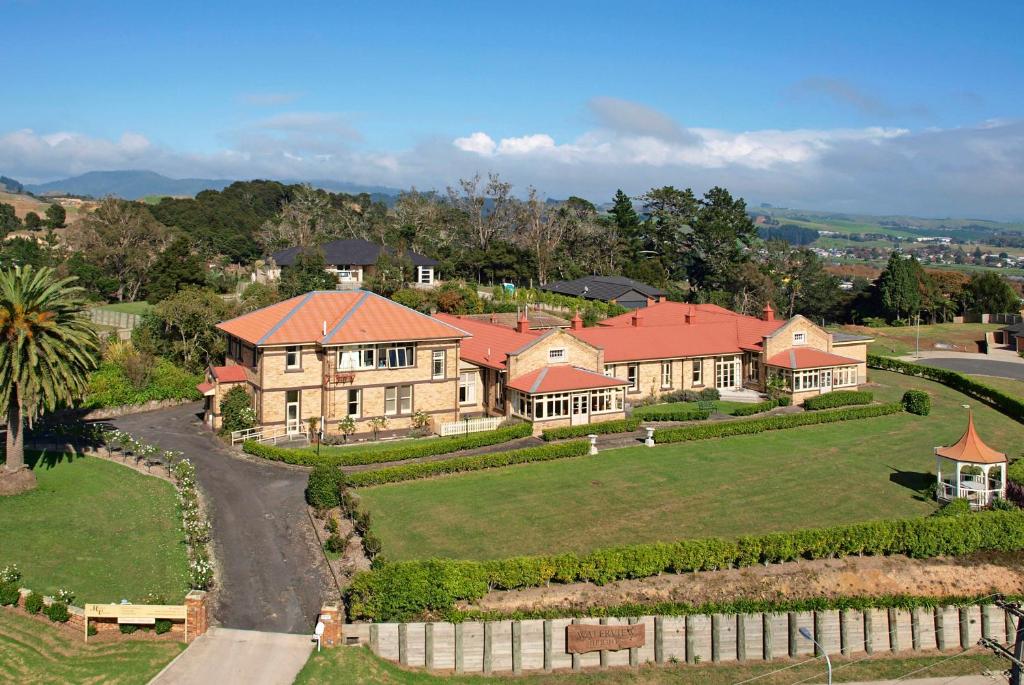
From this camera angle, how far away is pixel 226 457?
39500 mm

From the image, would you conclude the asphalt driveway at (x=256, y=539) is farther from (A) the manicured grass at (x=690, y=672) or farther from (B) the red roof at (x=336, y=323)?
(B) the red roof at (x=336, y=323)

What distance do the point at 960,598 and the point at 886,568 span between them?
7.66ft

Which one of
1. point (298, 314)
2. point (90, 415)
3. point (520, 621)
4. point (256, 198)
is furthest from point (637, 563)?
point (256, 198)

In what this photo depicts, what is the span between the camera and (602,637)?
79.4 feet

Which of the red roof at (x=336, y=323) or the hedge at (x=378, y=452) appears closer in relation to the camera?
the hedge at (x=378, y=452)

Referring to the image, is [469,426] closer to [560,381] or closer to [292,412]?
[560,381]

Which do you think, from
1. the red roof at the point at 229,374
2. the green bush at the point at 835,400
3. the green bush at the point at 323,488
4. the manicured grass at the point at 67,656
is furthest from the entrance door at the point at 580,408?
the manicured grass at the point at 67,656

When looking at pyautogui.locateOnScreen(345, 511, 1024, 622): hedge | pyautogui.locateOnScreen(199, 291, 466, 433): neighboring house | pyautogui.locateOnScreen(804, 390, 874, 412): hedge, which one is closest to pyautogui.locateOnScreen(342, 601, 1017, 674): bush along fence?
pyautogui.locateOnScreen(345, 511, 1024, 622): hedge

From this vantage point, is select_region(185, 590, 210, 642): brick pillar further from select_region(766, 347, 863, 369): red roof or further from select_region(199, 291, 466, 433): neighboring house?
select_region(766, 347, 863, 369): red roof

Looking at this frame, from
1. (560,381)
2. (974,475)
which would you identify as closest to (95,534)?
(560,381)

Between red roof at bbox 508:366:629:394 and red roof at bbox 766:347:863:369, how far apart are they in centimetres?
1224

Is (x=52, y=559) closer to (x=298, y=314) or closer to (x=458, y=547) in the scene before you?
(x=458, y=547)

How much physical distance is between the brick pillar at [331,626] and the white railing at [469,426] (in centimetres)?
2100

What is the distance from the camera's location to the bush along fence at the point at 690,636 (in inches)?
918
